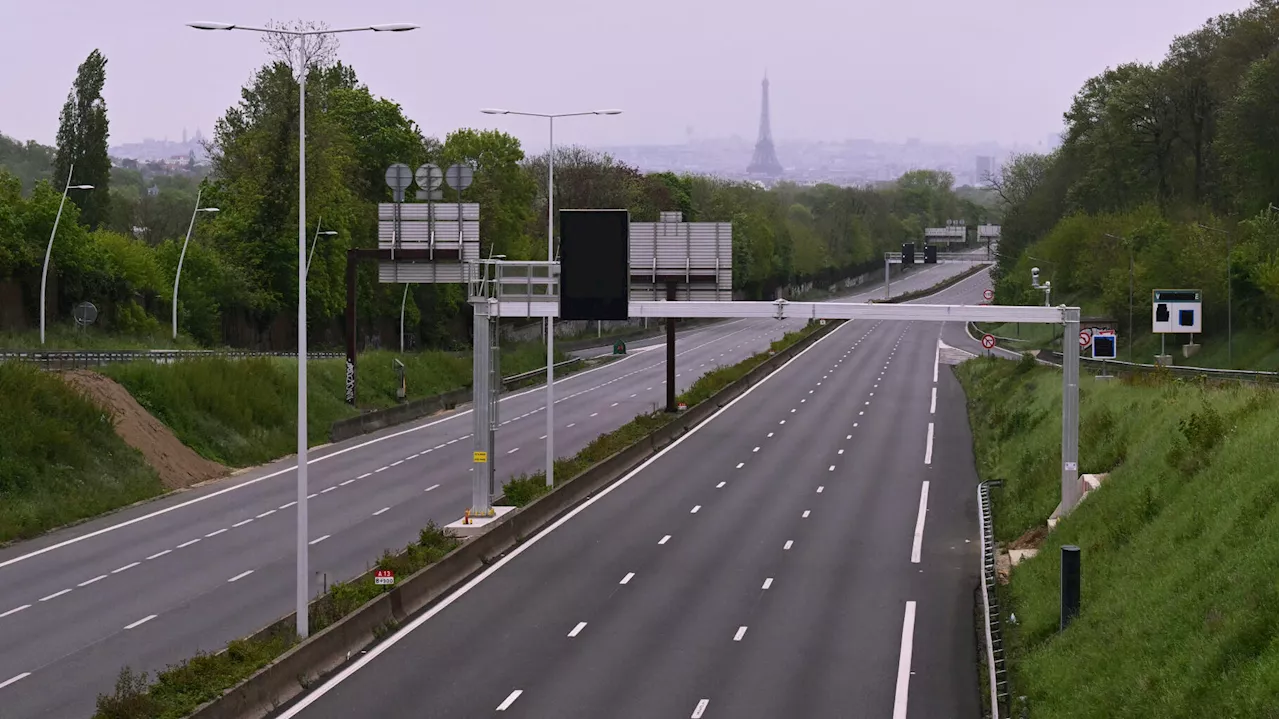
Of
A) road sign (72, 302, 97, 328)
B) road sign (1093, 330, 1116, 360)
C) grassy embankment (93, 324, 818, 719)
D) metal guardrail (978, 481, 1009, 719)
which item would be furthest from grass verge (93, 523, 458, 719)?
road sign (72, 302, 97, 328)

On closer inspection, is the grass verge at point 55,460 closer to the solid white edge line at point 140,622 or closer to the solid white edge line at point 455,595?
the solid white edge line at point 140,622

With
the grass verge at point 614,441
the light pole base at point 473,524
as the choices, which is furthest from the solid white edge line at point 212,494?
the light pole base at point 473,524

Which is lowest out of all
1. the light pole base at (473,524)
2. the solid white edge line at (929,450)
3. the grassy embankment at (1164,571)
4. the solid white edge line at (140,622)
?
the solid white edge line at (929,450)

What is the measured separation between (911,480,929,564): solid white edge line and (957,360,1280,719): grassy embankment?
7.18 ft

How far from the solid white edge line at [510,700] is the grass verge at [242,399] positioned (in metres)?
31.5

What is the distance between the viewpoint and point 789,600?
109 ft

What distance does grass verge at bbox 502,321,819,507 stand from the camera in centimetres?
4490

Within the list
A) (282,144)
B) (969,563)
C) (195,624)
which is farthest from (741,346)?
(195,624)

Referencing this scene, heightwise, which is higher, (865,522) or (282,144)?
(282,144)

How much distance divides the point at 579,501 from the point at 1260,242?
141 ft

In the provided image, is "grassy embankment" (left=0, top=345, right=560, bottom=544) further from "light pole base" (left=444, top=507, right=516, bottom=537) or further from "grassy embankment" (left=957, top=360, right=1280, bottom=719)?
"grassy embankment" (left=957, top=360, right=1280, bottom=719)

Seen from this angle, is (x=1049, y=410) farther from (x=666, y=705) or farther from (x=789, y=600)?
(x=666, y=705)

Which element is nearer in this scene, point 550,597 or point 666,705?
point 666,705

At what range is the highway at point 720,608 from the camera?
81.7ft
